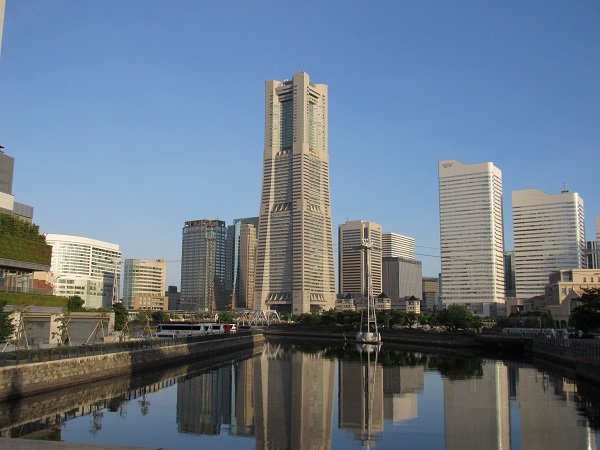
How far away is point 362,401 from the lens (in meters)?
47.1

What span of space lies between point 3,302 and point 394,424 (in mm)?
38235

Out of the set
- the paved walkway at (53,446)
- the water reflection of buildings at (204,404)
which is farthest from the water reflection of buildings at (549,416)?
the paved walkway at (53,446)

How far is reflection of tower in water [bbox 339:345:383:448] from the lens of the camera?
35.8 m

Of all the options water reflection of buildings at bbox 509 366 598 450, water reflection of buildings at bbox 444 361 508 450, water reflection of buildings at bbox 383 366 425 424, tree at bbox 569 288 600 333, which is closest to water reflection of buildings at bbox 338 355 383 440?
water reflection of buildings at bbox 383 366 425 424

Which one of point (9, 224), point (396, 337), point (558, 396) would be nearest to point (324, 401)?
point (558, 396)

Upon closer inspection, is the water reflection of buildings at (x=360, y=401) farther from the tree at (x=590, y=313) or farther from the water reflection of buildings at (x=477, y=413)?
the tree at (x=590, y=313)

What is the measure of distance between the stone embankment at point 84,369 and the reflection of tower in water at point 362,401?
21293 mm

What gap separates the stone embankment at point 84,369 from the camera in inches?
1558

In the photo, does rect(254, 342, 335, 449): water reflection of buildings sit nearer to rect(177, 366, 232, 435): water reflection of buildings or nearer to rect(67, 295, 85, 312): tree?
rect(177, 366, 232, 435): water reflection of buildings

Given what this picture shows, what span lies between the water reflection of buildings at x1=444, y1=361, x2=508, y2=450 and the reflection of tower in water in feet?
15.3

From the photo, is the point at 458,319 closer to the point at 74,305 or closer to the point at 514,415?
the point at 74,305

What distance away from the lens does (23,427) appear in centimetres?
3284

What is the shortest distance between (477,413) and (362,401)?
953 centimetres

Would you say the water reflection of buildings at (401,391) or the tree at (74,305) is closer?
the water reflection of buildings at (401,391)
